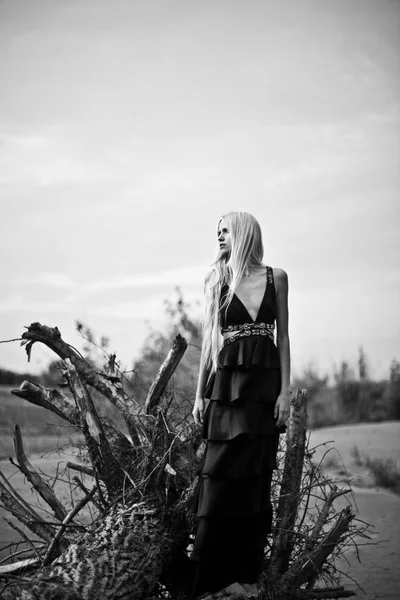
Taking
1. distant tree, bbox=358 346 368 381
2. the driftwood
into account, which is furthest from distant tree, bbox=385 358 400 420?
the driftwood

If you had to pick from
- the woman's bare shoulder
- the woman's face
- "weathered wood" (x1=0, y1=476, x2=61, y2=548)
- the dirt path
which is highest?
the woman's face

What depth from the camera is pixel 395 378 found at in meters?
20.1

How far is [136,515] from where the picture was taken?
3340mm

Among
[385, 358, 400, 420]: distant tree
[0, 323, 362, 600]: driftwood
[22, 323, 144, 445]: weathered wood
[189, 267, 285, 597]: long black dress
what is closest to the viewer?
[0, 323, 362, 600]: driftwood

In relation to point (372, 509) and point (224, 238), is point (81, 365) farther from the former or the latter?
point (372, 509)

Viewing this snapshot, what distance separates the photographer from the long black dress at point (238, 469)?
330 centimetres

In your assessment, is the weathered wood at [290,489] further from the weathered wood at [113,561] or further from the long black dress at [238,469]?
the weathered wood at [113,561]

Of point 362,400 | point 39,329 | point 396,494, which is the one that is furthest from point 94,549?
point 362,400

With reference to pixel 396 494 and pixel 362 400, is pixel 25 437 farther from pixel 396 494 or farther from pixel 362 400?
pixel 362 400

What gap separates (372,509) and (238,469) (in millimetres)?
5851

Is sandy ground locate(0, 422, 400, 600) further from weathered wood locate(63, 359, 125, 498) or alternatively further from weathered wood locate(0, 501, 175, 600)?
weathered wood locate(0, 501, 175, 600)

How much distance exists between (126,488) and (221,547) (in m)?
0.68

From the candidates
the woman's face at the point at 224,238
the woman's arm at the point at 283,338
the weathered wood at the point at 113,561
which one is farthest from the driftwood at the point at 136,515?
the woman's face at the point at 224,238

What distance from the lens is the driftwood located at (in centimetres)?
298
